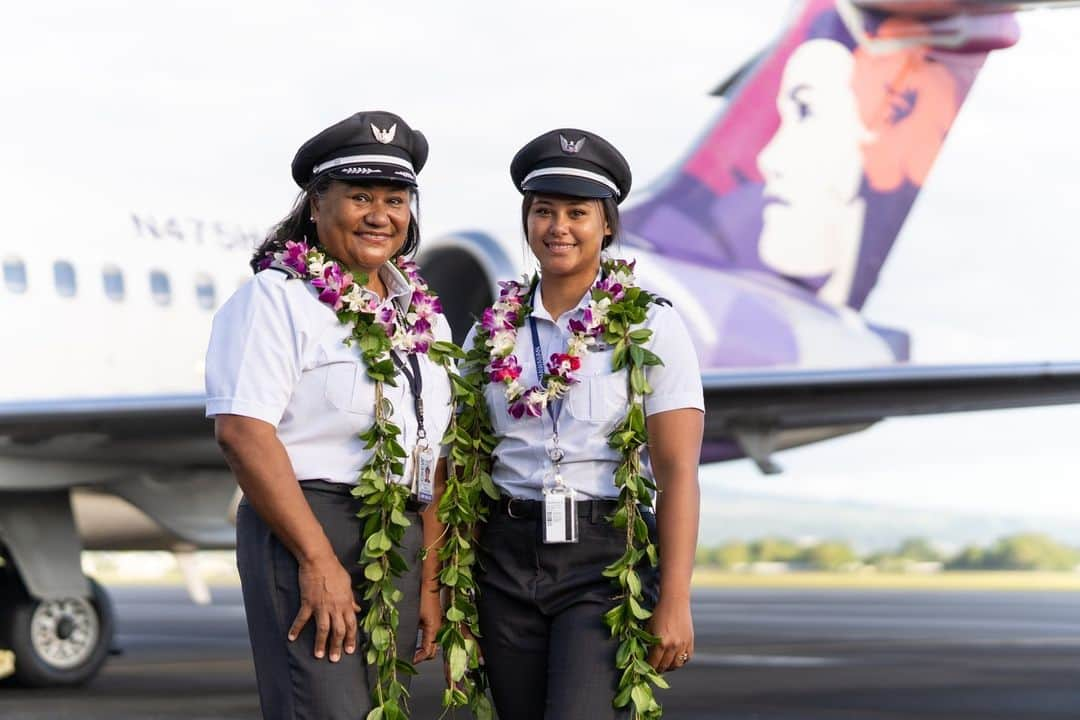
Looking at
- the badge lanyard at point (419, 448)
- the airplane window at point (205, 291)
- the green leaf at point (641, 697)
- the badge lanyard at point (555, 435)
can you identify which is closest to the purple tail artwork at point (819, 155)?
the airplane window at point (205, 291)

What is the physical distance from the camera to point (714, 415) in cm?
1072

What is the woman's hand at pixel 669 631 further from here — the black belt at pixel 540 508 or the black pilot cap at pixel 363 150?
the black pilot cap at pixel 363 150

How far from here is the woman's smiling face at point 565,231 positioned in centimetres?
374

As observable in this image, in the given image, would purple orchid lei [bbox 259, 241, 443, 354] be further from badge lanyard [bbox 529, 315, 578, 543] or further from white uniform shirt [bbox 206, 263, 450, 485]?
badge lanyard [bbox 529, 315, 578, 543]

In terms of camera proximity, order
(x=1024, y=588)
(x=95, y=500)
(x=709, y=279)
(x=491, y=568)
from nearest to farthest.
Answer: (x=491, y=568) → (x=95, y=500) → (x=709, y=279) → (x=1024, y=588)

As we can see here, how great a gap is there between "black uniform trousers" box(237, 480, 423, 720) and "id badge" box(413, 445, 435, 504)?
99 millimetres

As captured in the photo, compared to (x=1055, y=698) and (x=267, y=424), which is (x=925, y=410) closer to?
(x=1055, y=698)

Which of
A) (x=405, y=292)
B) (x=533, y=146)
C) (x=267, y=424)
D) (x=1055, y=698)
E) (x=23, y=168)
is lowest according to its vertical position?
(x=1055, y=698)

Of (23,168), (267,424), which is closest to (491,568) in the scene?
(267,424)

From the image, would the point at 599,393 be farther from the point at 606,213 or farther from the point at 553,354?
the point at 606,213

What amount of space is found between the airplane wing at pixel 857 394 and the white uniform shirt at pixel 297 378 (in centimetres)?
681

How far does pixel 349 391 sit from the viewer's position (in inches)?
137

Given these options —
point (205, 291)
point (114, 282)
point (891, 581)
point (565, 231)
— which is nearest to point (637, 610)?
point (565, 231)

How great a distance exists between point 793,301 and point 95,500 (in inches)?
257
